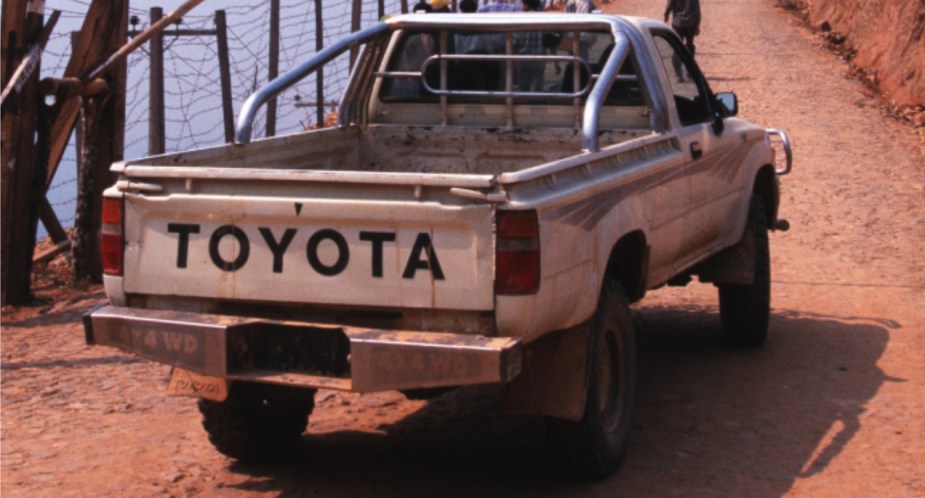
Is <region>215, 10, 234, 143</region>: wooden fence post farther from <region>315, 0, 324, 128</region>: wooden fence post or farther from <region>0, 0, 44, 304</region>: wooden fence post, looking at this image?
<region>0, 0, 44, 304</region>: wooden fence post

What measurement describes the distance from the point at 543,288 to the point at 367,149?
8.94ft

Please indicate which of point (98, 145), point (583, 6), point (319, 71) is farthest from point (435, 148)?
point (583, 6)

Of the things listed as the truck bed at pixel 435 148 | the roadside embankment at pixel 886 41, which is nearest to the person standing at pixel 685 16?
the roadside embankment at pixel 886 41

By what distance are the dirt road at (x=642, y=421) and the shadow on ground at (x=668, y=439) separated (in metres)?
0.01

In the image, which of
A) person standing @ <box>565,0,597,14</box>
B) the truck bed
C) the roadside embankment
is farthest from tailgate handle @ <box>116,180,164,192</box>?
the roadside embankment

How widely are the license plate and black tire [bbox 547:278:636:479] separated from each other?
1279mm

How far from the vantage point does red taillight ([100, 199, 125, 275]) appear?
536 cm

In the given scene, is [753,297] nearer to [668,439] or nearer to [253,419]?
[668,439]

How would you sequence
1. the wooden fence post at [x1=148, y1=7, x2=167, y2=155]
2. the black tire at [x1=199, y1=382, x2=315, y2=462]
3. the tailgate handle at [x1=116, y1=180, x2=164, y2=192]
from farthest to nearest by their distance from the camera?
1. the wooden fence post at [x1=148, y1=7, x2=167, y2=155]
2. the black tire at [x1=199, y1=382, x2=315, y2=462]
3. the tailgate handle at [x1=116, y1=180, x2=164, y2=192]

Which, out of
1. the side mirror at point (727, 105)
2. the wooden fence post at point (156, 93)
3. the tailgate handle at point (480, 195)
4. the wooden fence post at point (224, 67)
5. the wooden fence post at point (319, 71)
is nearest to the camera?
the tailgate handle at point (480, 195)

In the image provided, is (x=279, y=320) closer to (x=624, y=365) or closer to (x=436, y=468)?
(x=436, y=468)

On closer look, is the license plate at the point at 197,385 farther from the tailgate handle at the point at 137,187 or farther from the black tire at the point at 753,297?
the black tire at the point at 753,297

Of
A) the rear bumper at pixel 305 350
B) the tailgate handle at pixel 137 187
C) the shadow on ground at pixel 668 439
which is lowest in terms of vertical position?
the shadow on ground at pixel 668 439

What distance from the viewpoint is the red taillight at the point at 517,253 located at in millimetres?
4832
